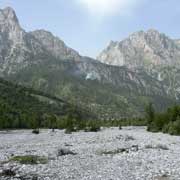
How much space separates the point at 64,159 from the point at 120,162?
245 inches

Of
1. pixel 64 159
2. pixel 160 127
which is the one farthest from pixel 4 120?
pixel 64 159

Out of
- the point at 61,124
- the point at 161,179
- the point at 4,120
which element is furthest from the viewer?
the point at 61,124

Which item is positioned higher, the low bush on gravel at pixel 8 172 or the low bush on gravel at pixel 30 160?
the low bush on gravel at pixel 30 160

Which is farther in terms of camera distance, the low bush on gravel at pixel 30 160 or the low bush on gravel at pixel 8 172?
the low bush on gravel at pixel 30 160

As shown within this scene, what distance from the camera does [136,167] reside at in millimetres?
32031

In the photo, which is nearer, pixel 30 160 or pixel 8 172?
pixel 8 172

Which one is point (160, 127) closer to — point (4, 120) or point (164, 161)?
point (4, 120)

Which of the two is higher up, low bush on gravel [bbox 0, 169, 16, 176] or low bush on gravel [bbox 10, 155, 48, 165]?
low bush on gravel [bbox 10, 155, 48, 165]

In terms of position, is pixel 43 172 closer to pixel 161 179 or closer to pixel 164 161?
pixel 161 179

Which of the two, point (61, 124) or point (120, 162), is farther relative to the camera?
point (61, 124)

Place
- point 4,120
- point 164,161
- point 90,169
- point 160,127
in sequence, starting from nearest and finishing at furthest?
1. point 90,169
2. point 164,161
3. point 160,127
4. point 4,120

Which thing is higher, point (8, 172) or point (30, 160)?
point (30, 160)

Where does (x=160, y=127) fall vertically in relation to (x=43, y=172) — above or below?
above

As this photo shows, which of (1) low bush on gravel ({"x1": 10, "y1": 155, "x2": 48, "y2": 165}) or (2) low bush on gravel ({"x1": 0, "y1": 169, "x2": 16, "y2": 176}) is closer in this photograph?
(2) low bush on gravel ({"x1": 0, "y1": 169, "x2": 16, "y2": 176})
